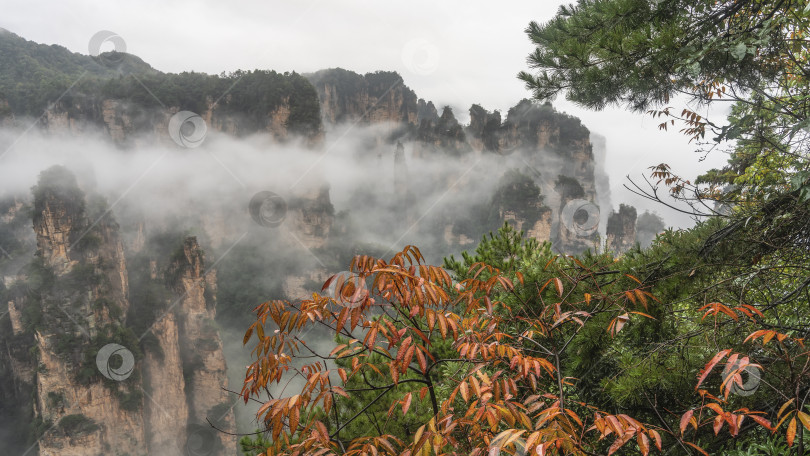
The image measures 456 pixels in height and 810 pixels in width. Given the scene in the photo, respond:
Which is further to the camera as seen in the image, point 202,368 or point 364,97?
point 364,97

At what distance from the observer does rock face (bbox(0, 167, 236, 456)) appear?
20.2 metres

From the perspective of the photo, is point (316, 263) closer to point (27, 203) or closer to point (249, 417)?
point (249, 417)

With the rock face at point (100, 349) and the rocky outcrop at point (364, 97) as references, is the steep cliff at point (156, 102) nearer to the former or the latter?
the rocky outcrop at point (364, 97)

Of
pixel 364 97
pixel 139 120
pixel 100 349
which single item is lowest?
pixel 100 349

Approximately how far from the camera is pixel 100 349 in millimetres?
21219

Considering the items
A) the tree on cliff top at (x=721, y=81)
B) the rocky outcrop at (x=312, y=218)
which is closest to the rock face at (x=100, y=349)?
the rocky outcrop at (x=312, y=218)

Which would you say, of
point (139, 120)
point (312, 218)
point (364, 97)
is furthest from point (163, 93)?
point (364, 97)

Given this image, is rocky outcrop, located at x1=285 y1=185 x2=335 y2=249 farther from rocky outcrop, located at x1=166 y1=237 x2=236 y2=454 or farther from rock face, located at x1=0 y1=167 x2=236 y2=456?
rocky outcrop, located at x1=166 y1=237 x2=236 y2=454

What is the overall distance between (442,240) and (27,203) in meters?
48.6

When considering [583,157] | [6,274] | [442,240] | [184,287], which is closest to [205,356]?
[184,287]

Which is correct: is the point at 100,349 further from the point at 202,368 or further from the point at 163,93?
the point at 163,93

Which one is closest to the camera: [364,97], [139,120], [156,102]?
[156,102]

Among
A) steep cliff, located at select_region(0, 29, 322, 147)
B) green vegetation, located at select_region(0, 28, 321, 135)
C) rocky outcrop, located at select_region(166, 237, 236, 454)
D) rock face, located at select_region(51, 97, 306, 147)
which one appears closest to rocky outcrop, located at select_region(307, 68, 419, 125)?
green vegetation, located at select_region(0, 28, 321, 135)

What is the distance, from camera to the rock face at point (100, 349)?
20203 millimetres
